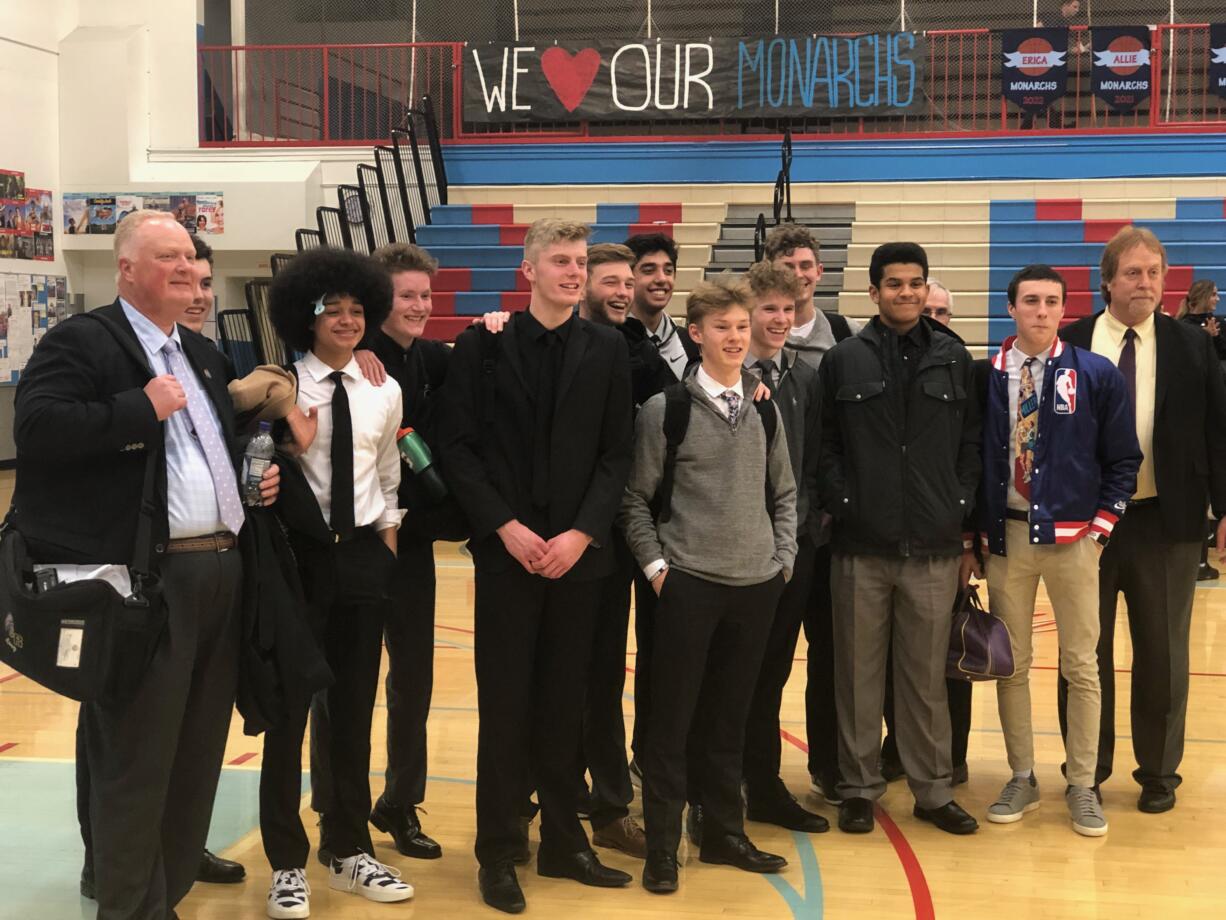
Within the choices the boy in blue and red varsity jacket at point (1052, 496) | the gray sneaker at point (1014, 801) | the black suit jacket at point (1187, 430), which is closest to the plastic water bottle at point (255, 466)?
the boy in blue and red varsity jacket at point (1052, 496)

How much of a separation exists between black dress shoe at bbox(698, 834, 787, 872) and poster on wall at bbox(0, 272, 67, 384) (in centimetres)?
1027

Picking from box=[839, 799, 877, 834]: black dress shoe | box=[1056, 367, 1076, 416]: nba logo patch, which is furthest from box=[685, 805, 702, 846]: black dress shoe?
box=[1056, 367, 1076, 416]: nba logo patch

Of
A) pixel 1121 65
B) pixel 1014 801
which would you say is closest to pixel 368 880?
pixel 1014 801

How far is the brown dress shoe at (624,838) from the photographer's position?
379 centimetres

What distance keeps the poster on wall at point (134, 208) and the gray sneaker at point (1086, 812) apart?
10497 millimetres

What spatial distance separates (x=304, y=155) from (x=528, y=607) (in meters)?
10.6

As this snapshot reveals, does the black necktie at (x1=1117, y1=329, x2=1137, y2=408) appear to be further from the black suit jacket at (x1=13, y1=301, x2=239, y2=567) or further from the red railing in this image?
the red railing

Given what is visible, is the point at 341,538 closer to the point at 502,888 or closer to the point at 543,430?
the point at 543,430

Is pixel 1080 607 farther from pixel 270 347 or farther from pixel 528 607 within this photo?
pixel 270 347

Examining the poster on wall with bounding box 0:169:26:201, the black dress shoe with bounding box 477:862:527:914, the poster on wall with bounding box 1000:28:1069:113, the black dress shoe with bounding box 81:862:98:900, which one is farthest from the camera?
the poster on wall with bounding box 1000:28:1069:113

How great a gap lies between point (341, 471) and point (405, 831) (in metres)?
1.17

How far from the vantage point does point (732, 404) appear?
140 inches

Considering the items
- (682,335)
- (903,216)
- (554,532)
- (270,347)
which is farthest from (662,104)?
(554,532)

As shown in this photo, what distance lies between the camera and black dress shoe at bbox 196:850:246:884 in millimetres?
3553
